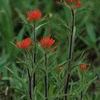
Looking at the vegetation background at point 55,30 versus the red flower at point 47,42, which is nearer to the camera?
the red flower at point 47,42

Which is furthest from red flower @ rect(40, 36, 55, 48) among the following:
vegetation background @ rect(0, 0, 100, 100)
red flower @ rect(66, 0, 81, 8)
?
vegetation background @ rect(0, 0, 100, 100)

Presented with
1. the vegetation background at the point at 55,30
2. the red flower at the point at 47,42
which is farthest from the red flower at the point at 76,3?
the vegetation background at the point at 55,30

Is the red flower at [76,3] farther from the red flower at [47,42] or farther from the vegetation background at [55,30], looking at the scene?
the vegetation background at [55,30]

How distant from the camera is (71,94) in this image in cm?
261

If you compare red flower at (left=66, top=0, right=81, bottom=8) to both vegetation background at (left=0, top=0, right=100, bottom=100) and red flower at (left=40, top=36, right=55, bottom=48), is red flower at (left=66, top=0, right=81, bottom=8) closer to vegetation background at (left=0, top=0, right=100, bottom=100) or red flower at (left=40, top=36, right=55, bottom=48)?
red flower at (left=40, top=36, right=55, bottom=48)

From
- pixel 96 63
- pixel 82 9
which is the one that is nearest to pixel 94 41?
pixel 96 63

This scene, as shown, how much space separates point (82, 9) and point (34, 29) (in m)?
0.30

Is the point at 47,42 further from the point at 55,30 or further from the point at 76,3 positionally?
the point at 55,30

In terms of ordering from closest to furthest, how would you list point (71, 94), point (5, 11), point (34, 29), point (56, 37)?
point (34, 29), point (71, 94), point (56, 37), point (5, 11)

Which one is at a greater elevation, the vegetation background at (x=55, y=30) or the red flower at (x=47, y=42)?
the vegetation background at (x=55, y=30)

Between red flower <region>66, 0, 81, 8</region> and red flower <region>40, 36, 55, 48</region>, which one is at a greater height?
red flower <region>66, 0, 81, 8</region>

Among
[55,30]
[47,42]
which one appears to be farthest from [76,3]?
[55,30]

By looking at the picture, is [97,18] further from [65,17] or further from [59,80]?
[59,80]

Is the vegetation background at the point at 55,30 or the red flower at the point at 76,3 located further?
the vegetation background at the point at 55,30
